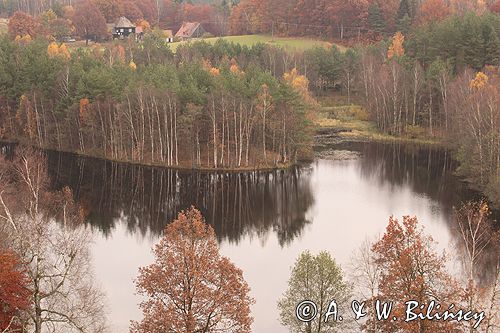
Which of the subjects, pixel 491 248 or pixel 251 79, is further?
pixel 251 79

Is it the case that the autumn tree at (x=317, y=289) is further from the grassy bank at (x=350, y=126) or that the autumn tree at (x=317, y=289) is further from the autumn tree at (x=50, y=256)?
the grassy bank at (x=350, y=126)

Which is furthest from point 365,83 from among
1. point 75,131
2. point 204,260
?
point 204,260

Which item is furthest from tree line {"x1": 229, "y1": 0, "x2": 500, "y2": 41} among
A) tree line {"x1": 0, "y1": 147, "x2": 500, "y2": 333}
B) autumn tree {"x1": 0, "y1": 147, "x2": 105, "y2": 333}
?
tree line {"x1": 0, "y1": 147, "x2": 500, "y2": 333}

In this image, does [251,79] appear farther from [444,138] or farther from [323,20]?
[323,20]

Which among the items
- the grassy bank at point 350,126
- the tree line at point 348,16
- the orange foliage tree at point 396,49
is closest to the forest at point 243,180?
the grassy bank at point 350,126

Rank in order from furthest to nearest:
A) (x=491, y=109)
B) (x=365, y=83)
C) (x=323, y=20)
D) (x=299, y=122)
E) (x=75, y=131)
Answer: (x=323, y=20) < (x=365, y=83) < (x=75, y=131) < (x=299, y=122) < (x=491, y=109)

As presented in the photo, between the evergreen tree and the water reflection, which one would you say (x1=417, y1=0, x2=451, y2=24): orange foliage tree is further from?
the water reflection
